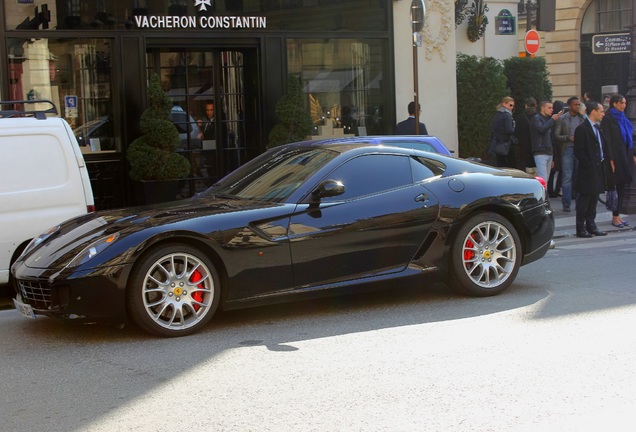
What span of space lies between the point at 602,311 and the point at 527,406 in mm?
2812

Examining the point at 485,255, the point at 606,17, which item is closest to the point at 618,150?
the point at 485,255

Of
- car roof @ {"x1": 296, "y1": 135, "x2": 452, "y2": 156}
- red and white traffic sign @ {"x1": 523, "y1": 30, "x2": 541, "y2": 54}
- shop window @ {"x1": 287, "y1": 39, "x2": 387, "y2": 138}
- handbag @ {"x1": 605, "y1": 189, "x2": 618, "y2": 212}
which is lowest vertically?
handbag @ {"x1": 605, "y1": 189, "x2": 618, "y2": 212}

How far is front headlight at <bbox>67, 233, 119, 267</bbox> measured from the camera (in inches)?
276

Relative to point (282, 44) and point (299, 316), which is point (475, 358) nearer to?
point (299, 316)

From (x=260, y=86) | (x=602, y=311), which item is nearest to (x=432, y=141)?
(x=602, y=311)

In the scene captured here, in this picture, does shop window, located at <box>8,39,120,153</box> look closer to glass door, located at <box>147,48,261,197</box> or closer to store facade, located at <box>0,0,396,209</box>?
store facade, located at <box>0,0,396,209</box>

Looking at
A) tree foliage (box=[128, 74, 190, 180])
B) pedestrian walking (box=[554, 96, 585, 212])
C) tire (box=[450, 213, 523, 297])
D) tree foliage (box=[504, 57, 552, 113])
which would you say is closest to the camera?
tire (box=[450, 213, 523, 297])

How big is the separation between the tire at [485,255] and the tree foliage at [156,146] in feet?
23.1

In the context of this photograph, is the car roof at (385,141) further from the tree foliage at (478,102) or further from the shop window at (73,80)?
the tree foliage at (478,102)

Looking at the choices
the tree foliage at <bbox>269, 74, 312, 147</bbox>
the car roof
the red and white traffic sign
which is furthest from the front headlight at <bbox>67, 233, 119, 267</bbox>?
the red and white traffic sign

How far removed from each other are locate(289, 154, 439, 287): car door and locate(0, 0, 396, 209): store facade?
753 cm

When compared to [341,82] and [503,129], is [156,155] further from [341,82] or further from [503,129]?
[503,129]

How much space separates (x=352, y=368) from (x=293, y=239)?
→ 62.6 inches

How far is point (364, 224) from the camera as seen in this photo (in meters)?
7.89
